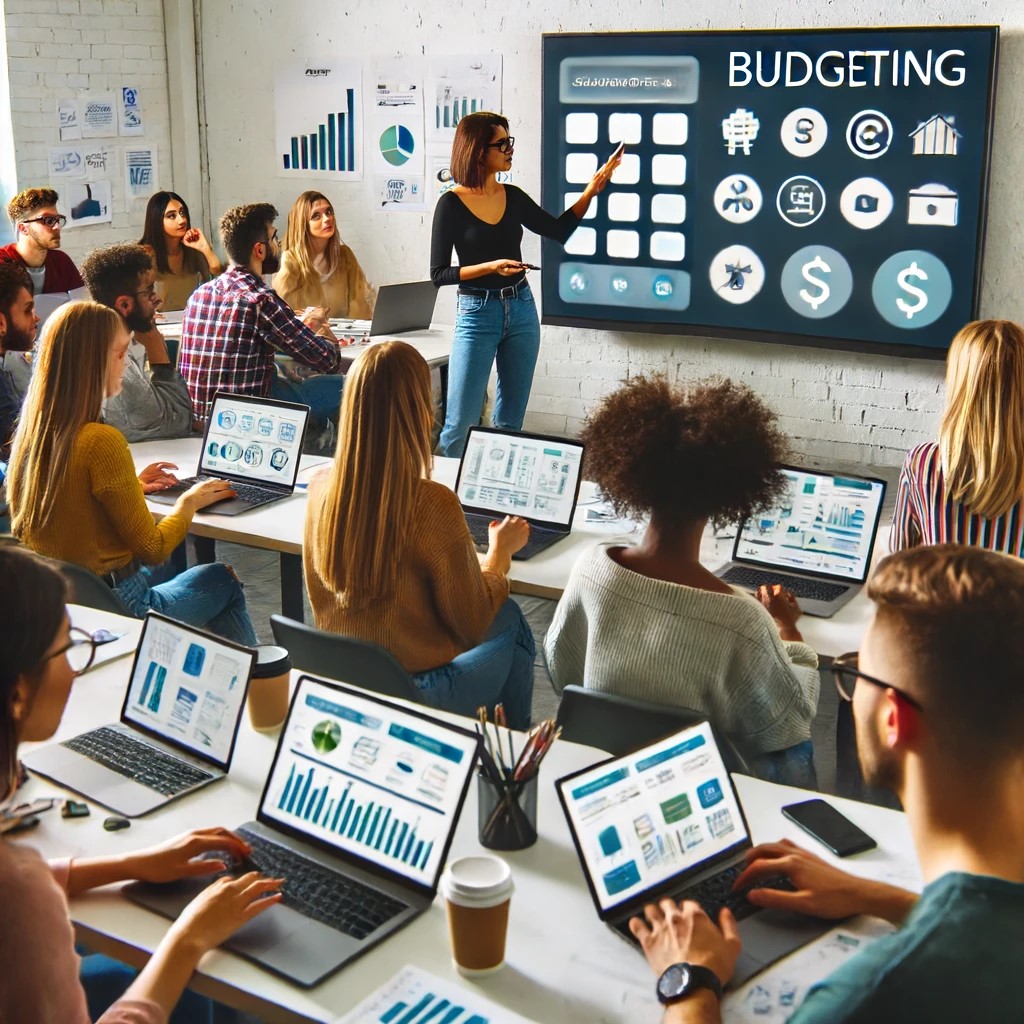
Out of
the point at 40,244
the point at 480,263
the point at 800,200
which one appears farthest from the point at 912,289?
the point at 40,244

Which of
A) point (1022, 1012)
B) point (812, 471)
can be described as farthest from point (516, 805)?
point (812, 471)

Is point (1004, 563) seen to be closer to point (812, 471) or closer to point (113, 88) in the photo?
point (812, 471)

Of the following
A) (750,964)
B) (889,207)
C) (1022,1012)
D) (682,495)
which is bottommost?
(750,964)

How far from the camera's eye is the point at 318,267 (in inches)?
258

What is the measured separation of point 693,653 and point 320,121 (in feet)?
19.1

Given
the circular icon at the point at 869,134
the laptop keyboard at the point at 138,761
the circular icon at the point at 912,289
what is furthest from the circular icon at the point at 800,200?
the laptop keyboard at the point at 138,761

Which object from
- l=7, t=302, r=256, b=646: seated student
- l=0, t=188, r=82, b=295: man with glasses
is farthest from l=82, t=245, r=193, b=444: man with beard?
l=0, t=188, r=82, b=295: man with glasses

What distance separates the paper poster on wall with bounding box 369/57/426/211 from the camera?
7.03m

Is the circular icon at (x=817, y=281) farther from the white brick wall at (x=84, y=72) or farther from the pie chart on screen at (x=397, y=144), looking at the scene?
the white brick wall at (x=84, y=72)

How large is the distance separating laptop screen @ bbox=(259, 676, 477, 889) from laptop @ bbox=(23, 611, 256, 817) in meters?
0.21

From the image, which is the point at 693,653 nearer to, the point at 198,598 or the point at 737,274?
the point at 198,598

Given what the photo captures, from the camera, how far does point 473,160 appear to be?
526 cm

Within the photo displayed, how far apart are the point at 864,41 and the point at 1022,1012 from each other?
17.5 ft

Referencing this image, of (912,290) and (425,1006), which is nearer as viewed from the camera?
(425,1006)
